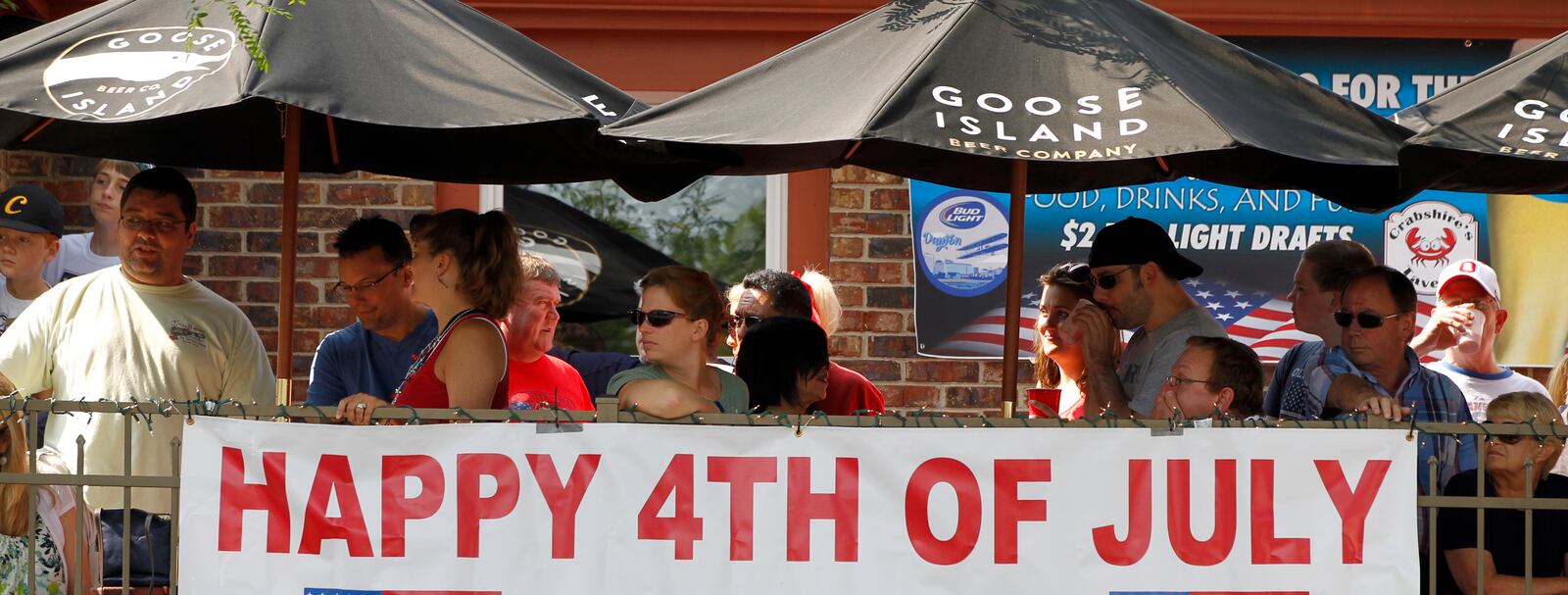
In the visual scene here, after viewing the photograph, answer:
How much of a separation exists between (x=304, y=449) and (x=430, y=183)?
11.4 ft

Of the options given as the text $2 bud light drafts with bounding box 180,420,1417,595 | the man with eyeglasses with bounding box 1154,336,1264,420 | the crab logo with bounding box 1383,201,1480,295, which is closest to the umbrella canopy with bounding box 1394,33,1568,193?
the man with eyeglasses with bounding box 1154,336,1264,420

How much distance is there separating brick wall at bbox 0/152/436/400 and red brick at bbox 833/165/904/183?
189 centimetres

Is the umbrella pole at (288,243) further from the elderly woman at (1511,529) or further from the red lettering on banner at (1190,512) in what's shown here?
the elderly woman at (1511,529)

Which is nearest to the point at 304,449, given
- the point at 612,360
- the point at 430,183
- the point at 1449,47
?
the point at 612,360

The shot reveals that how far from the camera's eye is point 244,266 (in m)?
7.12

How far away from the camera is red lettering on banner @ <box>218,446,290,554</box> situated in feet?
12.4

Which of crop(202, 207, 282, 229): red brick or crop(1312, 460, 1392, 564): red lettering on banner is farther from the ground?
crop(202, 207, 282, 229): red brick

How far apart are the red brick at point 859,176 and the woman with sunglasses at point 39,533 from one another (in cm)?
391

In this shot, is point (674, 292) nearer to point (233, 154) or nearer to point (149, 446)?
point (149, 446)

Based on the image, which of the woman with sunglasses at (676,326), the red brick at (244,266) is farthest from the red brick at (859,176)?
the woman with sunglasses at (676,326)

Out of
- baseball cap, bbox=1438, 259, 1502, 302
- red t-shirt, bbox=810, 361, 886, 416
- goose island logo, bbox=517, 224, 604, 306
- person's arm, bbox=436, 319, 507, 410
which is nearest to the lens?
person's arm, bbox=436, 319, 507, 410

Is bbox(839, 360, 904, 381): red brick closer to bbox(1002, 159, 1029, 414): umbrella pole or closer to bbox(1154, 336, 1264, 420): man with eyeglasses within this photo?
bbox(1002, 159, 1029, 414): umbrella pole

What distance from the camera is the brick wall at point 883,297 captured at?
713cm

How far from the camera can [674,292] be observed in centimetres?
420
